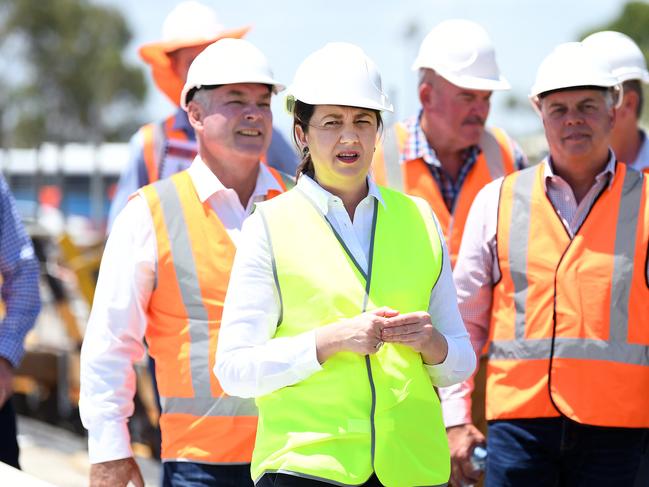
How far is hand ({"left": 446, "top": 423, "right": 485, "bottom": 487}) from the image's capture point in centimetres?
402

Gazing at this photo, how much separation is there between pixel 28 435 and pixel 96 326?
5.29m

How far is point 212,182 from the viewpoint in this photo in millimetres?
3752

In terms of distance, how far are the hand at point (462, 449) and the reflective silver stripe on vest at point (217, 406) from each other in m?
0.85

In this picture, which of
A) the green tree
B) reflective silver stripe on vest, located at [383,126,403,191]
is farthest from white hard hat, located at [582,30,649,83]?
the green tree

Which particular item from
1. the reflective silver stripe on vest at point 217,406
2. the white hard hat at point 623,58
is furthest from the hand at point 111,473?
the white hard hat at point 623,58

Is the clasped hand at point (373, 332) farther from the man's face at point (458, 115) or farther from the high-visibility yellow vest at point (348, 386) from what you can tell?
the man's face at point (458, 115)

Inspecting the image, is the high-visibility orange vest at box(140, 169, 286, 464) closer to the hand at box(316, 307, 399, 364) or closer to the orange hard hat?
the hand at box(316, 307, 399, 364)

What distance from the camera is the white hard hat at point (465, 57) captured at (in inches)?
190

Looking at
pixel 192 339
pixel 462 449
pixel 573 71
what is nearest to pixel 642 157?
pixel 573 71

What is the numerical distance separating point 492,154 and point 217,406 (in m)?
1.95

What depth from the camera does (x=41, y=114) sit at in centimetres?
5878

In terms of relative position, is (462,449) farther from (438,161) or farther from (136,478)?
(438,161)

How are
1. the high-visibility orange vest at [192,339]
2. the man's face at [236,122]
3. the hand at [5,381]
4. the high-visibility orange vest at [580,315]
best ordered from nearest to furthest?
the high-visibility orange vest at [192,339], the high-visibility orange vest at [580,315], the man's face at [236,122], the hand at [5,381]

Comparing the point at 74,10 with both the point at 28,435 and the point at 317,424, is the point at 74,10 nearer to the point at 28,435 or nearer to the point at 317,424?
the point at 28,435
